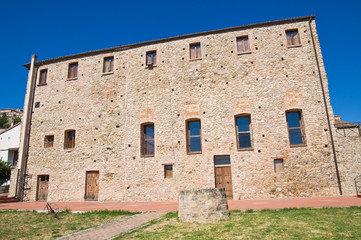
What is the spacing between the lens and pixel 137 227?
6.62 meters

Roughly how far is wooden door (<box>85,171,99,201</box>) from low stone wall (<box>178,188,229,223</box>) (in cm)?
964

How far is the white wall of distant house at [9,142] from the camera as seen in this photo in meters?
29.2

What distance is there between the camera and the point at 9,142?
96.3 ft

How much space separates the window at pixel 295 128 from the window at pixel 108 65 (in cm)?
1253

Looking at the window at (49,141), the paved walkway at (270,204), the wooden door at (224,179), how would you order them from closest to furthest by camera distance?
the paved walkway at (270,204) → the wooden door at (224,179) → the window at (49,141)

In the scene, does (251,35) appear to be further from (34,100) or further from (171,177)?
(34,100)

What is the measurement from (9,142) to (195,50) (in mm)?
27902

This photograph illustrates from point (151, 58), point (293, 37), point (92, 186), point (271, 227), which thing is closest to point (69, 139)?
point (92, 186)

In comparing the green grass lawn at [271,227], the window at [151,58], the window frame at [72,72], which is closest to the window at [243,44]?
the window at [151,58]

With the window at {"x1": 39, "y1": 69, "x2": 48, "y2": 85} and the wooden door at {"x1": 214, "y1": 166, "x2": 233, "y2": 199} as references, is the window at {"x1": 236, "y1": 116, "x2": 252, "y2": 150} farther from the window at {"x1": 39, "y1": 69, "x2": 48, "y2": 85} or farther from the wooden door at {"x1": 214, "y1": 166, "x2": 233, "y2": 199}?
the window at {"x1": 39, "y1": 69, "x2": 48, "y2": 85}

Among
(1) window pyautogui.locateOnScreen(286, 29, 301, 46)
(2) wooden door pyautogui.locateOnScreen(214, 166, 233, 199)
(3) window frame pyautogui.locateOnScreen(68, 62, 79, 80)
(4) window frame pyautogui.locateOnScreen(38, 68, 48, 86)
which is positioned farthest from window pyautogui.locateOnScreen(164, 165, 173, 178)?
(4) window frame pyautogui.locateOnScreen(38, 68, 48, 86)

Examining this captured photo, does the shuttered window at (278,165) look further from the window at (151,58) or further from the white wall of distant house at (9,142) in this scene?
the white wall of distant house at (9,142)

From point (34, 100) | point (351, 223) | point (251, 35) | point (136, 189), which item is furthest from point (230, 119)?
point (34, 100)

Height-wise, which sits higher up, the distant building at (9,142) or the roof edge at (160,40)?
the roof edge at (160,40)
